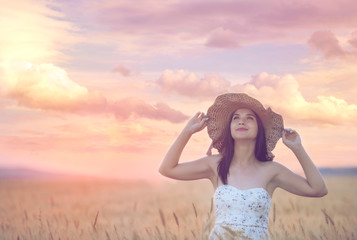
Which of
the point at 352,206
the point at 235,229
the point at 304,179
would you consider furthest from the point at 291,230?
the point at 352,206

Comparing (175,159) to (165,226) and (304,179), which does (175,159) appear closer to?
(165,226)

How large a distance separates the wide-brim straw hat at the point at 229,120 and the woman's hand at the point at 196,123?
99 millimetres

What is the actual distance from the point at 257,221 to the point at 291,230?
1405 mm

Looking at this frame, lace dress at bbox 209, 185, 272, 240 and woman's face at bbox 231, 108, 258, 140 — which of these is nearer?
lace dress at bbox 209, 185, 272, 240

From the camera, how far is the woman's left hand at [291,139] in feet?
18.8

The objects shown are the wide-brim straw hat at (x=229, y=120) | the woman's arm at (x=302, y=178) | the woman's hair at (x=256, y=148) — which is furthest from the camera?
the wide-brim straw hat at (x=229, y=120)

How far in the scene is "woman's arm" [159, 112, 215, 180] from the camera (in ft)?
19.2

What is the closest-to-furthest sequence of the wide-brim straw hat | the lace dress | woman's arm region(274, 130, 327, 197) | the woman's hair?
the lace dress → woman's arm region(274, 130, 327, 197) → the woman's hair → the wide-brim straw hat

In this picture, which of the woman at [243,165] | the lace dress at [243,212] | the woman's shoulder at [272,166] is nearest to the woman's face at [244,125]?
the woman at [243,165]

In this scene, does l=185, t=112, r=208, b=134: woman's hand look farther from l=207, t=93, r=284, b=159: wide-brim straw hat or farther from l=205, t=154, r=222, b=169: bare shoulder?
l=205, t=154, r=222, b=169: bare shoulder

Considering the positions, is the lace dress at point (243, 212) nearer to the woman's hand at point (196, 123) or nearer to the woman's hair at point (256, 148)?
the woman's hair at point (256, 148)

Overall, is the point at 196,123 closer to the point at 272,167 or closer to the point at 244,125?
the point at 244,125

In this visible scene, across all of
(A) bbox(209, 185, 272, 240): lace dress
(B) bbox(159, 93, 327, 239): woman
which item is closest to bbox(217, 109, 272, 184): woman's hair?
(B) bbox(159, 93, 327, 239): woman

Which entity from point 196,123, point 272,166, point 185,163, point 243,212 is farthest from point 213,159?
point 243,212
